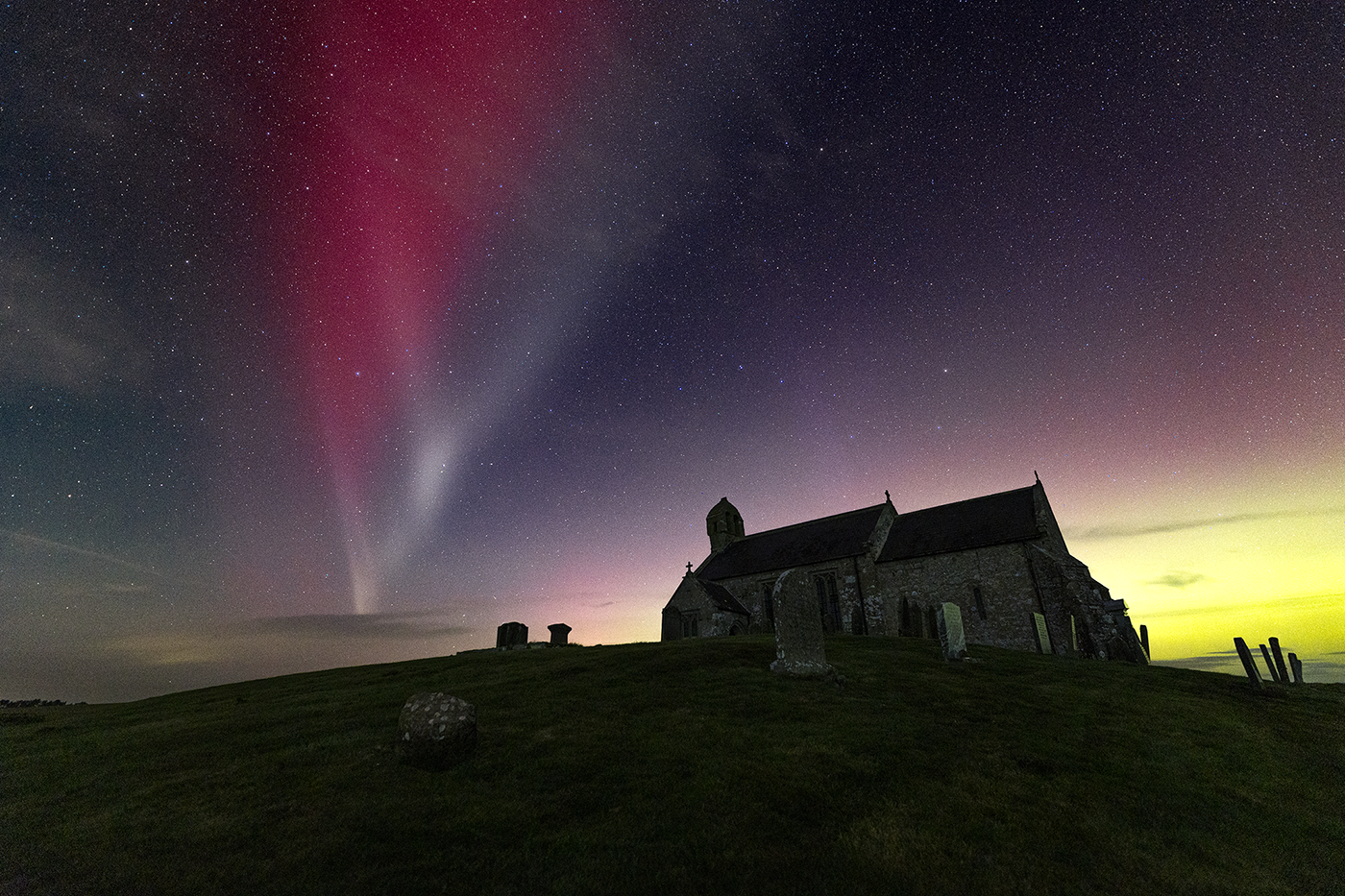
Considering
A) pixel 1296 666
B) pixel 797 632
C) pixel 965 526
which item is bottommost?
pixel 1296 666

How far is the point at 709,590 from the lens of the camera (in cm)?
4259

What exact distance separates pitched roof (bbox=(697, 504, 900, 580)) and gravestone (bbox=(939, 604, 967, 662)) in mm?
18165

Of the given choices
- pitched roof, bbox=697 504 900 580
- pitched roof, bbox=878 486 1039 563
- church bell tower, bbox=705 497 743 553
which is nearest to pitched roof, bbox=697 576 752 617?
pitched roof, bbox=697 504 900 580

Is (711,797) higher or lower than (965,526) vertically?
lower

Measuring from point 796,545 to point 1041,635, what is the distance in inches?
788

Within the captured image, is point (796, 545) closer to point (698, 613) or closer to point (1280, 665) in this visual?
point (698, 613)

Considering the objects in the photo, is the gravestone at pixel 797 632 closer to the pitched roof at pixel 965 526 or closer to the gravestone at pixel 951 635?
the gravestone at pixel 951 635

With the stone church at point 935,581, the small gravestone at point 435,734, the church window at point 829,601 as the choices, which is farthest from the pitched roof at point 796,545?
the small gravestone at point 435,734

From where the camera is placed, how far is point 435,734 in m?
10.9

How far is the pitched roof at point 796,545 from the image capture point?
42906 millimetres

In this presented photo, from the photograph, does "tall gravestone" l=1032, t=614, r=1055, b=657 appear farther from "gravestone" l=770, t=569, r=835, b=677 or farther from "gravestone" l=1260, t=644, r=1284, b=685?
"gravestone" l=770, t=569, r=835, b=677

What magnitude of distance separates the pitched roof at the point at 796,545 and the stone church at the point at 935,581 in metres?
0.12

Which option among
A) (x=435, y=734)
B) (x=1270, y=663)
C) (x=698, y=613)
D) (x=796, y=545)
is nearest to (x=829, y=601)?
(x=796, y=545)

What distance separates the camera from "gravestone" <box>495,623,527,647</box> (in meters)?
33.0
